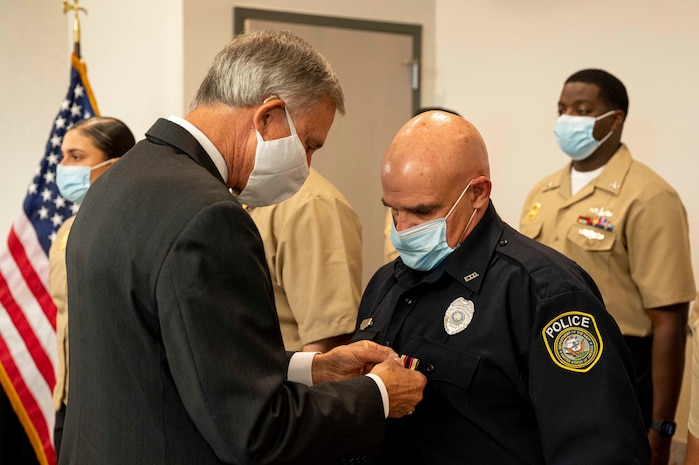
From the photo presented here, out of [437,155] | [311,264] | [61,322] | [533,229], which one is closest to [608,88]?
[533,229]

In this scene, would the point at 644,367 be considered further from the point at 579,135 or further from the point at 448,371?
the point at 448,371

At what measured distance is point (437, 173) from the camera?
1.80 metres

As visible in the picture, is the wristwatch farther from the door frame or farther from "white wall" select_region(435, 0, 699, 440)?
the door frame

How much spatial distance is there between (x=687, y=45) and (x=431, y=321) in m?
2.74

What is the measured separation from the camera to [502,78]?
4.85 meters

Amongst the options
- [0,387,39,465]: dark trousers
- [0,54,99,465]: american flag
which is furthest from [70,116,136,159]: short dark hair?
[0,387,39,465]: dark trousers

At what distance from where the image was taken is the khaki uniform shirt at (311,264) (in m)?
2.70

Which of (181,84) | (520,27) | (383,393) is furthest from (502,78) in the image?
(383,393)

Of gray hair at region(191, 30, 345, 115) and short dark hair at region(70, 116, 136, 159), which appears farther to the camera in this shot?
short dark hair at region(70, 116, 136, 159)

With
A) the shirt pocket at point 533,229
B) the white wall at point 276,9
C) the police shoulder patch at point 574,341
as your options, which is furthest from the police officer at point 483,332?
the white wall at point 276,9

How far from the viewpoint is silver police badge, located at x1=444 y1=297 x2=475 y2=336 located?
5.73ft

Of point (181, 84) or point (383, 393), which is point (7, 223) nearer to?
point (181, 84)

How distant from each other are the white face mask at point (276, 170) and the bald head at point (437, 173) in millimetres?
215

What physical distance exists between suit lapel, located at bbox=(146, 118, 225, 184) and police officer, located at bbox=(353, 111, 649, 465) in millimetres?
450
